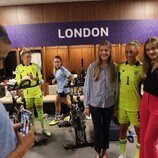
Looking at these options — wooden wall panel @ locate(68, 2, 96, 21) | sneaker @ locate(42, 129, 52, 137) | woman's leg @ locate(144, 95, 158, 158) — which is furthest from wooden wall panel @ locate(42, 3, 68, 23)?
woman's leg @ locate(144, 95, 158, 158)

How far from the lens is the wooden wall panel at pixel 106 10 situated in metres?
5.62

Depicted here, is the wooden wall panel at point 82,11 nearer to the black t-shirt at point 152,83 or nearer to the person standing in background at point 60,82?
the person standing in background at point 60,82

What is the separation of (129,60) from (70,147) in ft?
5.36

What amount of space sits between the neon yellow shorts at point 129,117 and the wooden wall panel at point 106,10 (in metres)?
3.34

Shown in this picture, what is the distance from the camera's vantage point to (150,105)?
2.35 meters

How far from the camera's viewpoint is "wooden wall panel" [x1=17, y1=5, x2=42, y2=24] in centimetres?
567

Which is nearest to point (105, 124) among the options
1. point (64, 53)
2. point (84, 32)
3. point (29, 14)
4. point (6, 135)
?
point (6, 135)

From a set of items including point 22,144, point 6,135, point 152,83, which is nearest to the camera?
point 6,135

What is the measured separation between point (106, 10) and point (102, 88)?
333 cm

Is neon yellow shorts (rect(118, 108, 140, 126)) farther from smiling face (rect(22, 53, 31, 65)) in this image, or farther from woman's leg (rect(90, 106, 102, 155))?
smiling face (rect(22, 53, 31, 65))

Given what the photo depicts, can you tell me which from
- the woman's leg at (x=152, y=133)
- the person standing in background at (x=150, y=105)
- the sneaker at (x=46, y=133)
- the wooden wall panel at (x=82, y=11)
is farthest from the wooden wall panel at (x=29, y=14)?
the woman's leg at (x=152, y=133)

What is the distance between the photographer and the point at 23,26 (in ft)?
16.9

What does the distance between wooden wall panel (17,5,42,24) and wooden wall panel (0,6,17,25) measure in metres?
0.11

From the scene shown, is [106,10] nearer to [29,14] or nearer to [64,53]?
[64,53]
